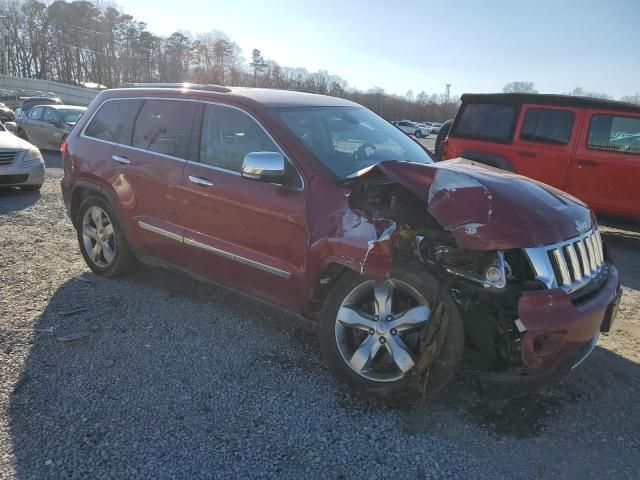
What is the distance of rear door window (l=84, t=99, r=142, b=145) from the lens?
445 centimetres

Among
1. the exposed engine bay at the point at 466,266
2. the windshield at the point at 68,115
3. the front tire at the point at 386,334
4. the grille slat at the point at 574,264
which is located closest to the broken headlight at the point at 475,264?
the exposed engine bay at the point at 466,266

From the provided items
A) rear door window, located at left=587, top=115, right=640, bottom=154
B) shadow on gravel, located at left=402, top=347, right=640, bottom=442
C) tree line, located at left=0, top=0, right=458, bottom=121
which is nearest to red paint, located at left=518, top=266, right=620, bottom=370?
shadow on gravel, located at left=402, top=347, right=640, bottom=442

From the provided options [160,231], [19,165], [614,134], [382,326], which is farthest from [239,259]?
[19,165]

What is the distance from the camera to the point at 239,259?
3.58 meters

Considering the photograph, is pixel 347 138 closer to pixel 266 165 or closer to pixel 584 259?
pixel 266 165

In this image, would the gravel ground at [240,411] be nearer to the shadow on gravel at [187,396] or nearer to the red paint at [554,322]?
the shadow on gravel at [187,396]

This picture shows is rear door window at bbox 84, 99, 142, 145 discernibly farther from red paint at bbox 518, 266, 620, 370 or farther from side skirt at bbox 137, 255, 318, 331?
red paint at bbox 518, 266, 620, 370

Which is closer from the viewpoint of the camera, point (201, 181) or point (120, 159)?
point (201, 181)

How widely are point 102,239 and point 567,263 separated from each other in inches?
158

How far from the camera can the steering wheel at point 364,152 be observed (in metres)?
3.66

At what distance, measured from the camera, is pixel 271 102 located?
3695 millimetres

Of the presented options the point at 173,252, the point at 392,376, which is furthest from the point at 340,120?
the point at 392,376

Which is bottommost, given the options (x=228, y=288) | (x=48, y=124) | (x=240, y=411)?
(x=48, y=124)

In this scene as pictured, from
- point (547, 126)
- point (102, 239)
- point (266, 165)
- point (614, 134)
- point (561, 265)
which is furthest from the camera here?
point (547, 126)
